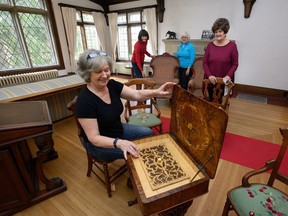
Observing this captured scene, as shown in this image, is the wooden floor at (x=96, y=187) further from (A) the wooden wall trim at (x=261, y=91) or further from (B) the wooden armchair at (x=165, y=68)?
(A) the wooden wall trim at (x=261, y=91)

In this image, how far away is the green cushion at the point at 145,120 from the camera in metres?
1.91

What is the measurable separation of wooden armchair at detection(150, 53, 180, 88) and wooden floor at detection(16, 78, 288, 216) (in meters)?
1.50

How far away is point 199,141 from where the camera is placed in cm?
83

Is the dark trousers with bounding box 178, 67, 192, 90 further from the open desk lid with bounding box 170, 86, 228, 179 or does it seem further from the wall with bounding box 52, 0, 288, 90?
the open desk lid with bounding box 170, 86, 228, 179

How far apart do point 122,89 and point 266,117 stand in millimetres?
2802

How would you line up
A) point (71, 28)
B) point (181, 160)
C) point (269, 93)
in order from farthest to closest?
point (71, 28), point (269, 93), point (181, 160)

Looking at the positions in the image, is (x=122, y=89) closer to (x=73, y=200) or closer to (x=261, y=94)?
(x=73, y=200)

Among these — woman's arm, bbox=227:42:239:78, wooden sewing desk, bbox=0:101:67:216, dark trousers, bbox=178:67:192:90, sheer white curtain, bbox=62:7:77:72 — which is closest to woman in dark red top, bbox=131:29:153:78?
dark trousers, bbox=178:67:192:90

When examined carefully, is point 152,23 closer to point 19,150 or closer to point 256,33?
point 256,33

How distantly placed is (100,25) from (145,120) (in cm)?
572

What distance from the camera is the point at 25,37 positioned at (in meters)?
4.45

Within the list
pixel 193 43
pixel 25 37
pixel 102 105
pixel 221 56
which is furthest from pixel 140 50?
pixel 25 37

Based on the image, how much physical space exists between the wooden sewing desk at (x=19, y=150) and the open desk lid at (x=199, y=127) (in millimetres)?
995

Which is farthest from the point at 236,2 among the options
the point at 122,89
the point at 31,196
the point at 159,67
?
the point at 31,196
